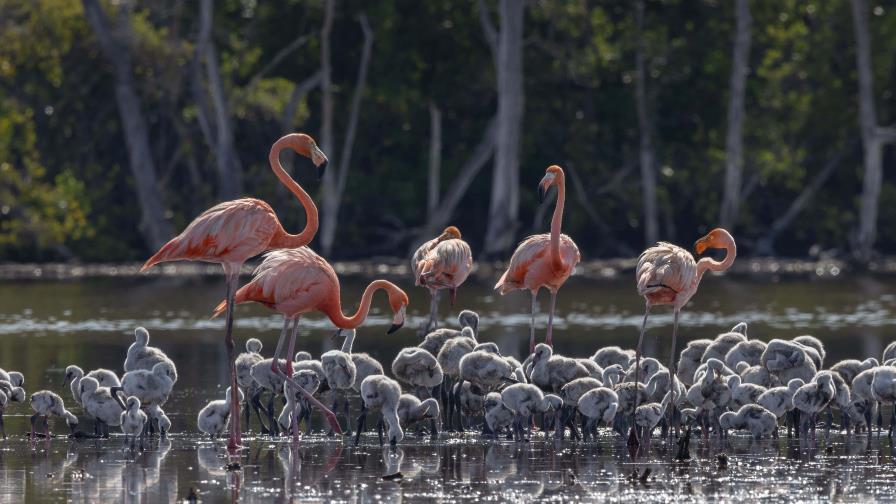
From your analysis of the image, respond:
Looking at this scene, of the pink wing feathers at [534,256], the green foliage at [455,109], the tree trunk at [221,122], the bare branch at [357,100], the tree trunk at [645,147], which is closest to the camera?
the pink wing feathers at [534,256]

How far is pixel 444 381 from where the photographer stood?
15.5 meters

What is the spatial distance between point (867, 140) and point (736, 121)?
3138 mm

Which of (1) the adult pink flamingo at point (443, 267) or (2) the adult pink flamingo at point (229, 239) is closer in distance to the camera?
(2) the adult pink flamingo at point (229, 239)

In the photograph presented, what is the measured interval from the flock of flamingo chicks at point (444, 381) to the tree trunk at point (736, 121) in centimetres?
2675

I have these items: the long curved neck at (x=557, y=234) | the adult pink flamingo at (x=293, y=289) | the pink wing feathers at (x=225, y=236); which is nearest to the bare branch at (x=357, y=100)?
the long curved neck at (x=557, y=234)

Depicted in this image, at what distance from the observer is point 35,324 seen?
82.7ft

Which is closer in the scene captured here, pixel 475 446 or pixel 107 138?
pixel 475 446

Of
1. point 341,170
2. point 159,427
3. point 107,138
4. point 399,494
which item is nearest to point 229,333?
point 159,427

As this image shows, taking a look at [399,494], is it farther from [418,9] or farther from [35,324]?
[418,9]

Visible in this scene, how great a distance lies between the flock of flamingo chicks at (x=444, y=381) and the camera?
45.0 feet

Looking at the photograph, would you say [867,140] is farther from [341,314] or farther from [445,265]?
[341,314]

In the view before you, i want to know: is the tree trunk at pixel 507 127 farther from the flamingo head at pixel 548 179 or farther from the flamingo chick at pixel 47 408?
the flamingo chick at pixel 47 408

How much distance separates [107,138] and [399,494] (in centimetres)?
3495

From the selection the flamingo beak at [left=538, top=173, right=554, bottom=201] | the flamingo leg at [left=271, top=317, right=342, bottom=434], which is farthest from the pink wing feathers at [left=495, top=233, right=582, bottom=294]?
the flamingo leg at [left=271, top=317, right=342, bottom=434]
